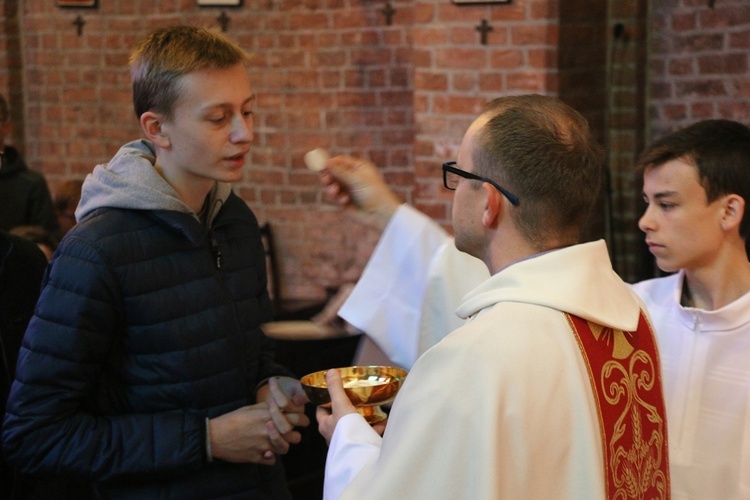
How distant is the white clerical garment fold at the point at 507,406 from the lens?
64.6 inches

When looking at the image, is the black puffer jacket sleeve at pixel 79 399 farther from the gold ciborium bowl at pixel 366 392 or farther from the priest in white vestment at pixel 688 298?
the priest in white vestment at pixel 688 298

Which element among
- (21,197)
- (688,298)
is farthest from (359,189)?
(21,197)

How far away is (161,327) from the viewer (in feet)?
7.11

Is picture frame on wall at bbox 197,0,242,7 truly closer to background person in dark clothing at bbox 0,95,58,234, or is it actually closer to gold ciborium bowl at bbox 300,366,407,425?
background person in dark clothing at bbox 0,95,58,234

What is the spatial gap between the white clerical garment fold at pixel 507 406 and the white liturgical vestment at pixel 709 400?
2.88 ft

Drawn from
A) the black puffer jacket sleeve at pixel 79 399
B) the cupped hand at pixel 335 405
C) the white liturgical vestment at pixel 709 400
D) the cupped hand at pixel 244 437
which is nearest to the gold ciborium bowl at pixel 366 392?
the cupped hand at pixel 335 405

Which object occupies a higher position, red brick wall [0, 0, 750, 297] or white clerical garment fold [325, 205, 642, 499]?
red brick wall [0, 0, 750, 297]

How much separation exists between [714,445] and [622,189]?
255 centimetres

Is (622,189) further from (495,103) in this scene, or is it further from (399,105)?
(495,103)

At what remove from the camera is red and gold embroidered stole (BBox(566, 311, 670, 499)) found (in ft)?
5.79

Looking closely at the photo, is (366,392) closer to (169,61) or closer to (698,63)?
(169,61)

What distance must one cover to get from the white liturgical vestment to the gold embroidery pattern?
57 cm

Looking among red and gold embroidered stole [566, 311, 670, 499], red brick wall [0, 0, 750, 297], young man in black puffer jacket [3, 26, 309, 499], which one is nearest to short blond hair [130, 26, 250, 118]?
young man in black puffer jacket [3, 26, 309, 499]

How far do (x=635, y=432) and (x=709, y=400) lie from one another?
0.78 m
